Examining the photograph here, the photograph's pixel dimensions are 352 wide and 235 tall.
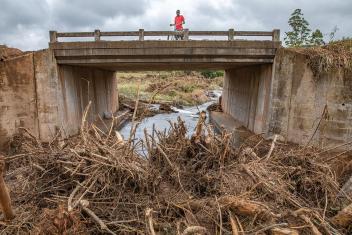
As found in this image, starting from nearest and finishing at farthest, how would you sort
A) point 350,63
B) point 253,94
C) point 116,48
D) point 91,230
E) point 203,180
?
point 91,230 < point 203,180 < point 350,63 < point 116,48 < point 253,94

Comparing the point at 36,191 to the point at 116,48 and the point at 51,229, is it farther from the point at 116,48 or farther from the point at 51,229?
the point at 116,48

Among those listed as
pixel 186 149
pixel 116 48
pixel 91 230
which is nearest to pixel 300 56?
pixel 116 48

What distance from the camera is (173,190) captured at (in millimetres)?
5332

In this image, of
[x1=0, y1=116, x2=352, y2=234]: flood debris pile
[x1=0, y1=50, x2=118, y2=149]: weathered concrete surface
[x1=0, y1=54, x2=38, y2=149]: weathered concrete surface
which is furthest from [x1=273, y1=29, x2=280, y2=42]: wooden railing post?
[x1=0, y1=54, x2=38, y2=149]: weathered concrete surface

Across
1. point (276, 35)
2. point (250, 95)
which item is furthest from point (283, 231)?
point (250, 95)

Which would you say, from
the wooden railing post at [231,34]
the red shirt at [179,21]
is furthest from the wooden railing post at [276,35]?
the red shirt at [179,21]

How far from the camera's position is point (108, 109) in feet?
70.7

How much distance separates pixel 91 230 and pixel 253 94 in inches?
515

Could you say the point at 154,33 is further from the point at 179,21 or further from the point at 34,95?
the point at 34,95

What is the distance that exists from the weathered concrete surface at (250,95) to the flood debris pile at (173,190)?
7890 mm

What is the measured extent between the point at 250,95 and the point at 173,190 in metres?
12.2

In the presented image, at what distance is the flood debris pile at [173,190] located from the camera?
432 centimetres

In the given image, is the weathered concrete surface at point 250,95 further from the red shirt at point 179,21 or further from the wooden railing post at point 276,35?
the red shirt at point 179,21

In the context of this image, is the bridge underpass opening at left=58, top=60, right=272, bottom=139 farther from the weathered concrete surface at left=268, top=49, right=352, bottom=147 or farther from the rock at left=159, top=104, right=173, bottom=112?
the rock at left=159, top=104, right=173, bottom=112
